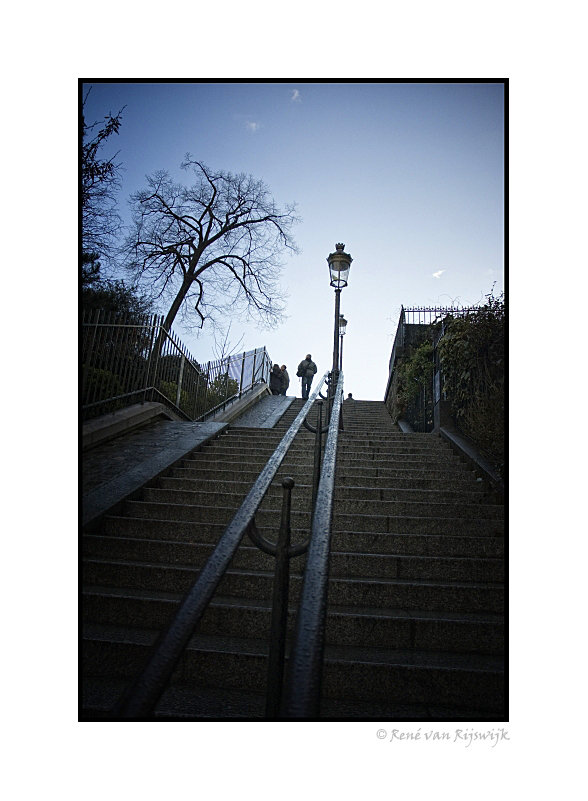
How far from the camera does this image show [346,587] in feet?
9.23

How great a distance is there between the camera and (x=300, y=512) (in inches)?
151

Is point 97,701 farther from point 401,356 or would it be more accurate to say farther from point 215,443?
point 401,356

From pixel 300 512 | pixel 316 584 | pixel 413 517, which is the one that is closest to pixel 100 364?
pixel 300 512

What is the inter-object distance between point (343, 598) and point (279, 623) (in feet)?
4.60

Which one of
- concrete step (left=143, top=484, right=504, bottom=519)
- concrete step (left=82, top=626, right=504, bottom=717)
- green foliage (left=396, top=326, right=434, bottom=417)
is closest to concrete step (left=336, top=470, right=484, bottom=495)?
concrete step (left=143, top=484, right=504, bottom=519)

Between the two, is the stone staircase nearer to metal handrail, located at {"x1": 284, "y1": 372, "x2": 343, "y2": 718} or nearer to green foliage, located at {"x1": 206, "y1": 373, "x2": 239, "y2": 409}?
metal handrail, located at {"x1": 284, "y1": 372, "x2": 343, "y2": 718}

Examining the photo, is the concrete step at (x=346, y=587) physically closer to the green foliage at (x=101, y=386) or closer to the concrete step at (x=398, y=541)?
the concrete step at (x=398, y=541)

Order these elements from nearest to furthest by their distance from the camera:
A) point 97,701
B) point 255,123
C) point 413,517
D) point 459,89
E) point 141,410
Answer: point 97,701 → point 459,89 → point 255,123 → point 413,517 → point 141,410

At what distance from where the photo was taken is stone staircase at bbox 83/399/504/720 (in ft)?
7.11

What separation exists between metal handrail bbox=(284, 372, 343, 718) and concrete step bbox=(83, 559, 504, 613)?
1.58 meters

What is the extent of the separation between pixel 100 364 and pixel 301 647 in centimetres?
562

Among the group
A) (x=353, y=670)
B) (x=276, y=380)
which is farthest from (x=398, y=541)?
(x=276, y=380)

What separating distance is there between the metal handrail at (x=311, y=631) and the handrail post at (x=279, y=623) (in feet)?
1.03

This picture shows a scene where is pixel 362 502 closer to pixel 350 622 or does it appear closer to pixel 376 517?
pixel 376 517
